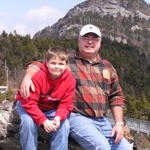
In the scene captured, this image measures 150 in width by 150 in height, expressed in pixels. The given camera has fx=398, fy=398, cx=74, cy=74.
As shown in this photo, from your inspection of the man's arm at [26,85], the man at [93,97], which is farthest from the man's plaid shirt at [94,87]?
the man's arm at [26,85]

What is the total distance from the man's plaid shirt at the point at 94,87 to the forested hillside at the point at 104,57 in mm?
24105

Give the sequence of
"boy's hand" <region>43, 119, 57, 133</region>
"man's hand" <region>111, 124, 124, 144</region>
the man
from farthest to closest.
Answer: "man's hand" <region>111, 124, 124, 144</region> < the man < "boy's hand" <region>43, 119, 57, 133</region>

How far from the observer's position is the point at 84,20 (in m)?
165

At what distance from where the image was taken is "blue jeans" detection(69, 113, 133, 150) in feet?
11.7

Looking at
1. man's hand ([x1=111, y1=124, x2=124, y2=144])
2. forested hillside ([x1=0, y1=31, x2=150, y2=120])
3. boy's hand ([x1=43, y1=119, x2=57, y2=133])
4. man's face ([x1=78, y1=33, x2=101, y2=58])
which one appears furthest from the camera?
forested hillside ([x1=0, y1=31, x2=150, y2=120])

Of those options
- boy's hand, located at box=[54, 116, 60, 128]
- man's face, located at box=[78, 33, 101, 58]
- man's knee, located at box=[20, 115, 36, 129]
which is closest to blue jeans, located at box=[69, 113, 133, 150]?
boy's hand, located at box=[54, 116, 60, 128]

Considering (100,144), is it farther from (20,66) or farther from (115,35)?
(115,35)

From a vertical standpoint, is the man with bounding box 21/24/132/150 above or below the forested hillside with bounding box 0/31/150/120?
above

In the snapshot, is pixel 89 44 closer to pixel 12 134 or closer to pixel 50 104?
pixel 50 104

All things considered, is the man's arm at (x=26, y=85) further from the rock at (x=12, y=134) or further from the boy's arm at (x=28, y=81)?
the rock at (x=12, y=134)

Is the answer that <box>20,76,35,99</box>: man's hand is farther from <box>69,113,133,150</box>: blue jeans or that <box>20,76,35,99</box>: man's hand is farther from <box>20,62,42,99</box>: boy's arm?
<box>69,113,133,150</box>: blue jeans

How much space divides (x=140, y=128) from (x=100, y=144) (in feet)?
38.3

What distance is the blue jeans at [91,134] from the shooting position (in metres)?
3.57

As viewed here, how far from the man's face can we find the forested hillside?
24.3 m
